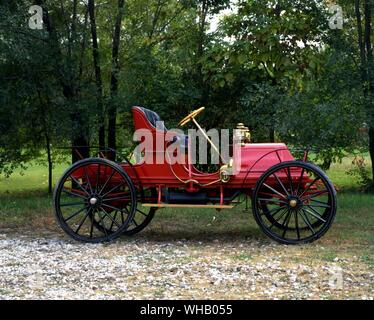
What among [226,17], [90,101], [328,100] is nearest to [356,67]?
[328,100]

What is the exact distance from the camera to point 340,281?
5.50 meters

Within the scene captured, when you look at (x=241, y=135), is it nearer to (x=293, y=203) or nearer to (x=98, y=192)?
(x=293, y=203)

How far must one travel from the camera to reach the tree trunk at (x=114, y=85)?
1279 centimetres

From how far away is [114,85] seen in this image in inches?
524

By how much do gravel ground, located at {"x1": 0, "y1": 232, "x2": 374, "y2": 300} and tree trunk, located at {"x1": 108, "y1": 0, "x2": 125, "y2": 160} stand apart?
5533 millimetres

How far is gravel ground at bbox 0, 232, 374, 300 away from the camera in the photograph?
527 cm

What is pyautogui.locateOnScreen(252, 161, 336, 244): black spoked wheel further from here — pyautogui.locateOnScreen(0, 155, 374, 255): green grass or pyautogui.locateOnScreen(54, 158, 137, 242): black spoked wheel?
pyautogui.locateOnScreen(54, 158, 137, 242): black spoked wheel

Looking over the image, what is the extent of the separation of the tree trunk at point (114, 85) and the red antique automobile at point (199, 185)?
200 inches

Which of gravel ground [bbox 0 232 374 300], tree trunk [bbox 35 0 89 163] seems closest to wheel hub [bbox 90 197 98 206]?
gravel ground [bbox 0 232 374 300]

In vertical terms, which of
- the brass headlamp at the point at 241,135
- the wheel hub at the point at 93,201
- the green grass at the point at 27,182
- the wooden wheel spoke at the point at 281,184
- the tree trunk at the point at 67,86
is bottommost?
the green grass at the point at 27,182

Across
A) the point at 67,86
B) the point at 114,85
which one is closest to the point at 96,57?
the point at 114,85

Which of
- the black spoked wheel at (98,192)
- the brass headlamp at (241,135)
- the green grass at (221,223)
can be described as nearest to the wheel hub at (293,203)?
the green grass at (221,223)

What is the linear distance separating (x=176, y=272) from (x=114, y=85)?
7891 mm

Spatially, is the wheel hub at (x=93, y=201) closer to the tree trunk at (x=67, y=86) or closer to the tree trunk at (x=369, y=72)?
the tree trunk at (x=67, y=86)
